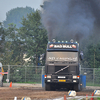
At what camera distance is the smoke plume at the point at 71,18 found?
90.2ft

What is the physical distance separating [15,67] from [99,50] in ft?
45.7

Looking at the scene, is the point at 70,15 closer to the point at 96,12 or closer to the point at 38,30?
the point at 96,12

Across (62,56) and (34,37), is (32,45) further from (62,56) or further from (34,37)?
(62,56)

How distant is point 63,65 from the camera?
20312 mm

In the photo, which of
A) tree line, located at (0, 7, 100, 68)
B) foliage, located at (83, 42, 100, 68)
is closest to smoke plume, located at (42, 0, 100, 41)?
tree line, located at (0, 7, 100, 68)

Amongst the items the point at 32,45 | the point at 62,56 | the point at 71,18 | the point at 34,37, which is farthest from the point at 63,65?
the point at 34,37

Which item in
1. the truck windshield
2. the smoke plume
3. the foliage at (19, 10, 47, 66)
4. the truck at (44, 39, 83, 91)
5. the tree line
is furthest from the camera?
the foliage at (19, 10, 47, 66)

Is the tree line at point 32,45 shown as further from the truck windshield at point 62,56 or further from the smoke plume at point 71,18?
the truck windshield at point 62,56

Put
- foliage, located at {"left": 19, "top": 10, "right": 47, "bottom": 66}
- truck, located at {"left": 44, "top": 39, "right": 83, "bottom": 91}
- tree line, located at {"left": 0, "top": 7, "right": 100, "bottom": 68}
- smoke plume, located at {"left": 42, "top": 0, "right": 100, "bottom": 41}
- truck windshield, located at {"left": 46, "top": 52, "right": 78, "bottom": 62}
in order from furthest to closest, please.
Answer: foliage, located at {"left": 19, "top": 10, "right": 47, "bottom": 66}
tree line, located at {"left": 0, "top": 7, "right": 100, "bottom": 68}
smoke plume, located at {"left": 42, "top": 0, "right": 100, "bottom": 41}
truck windshield, located at {"left": 46, "top": 52, "right": 78, "bottom": 62}
truck, located at {"left": 44, "top": 39, "right": 83, "bottom": 91}

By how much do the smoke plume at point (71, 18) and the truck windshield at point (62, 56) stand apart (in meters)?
5.97

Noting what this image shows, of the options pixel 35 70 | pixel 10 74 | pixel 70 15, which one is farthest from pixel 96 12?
pixel 10 74

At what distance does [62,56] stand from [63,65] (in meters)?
0.67

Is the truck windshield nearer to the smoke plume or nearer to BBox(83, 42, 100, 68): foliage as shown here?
the smoke plume

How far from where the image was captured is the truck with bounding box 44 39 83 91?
20297mm
